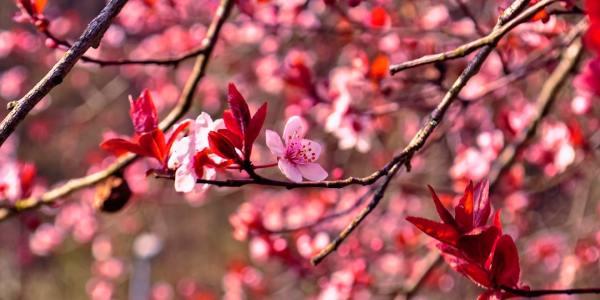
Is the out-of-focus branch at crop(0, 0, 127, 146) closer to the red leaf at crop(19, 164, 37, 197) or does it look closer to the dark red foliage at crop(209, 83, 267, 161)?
the dark red foliage at crop(209, 83, 267, 161)

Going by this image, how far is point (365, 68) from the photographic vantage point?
1.48 m

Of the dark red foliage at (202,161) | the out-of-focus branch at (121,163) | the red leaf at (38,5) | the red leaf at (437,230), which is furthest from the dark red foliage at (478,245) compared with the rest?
the red leaf at (38,5)

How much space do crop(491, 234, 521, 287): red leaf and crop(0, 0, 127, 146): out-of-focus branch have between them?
53 cm

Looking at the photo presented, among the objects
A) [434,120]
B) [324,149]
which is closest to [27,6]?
[434,120]

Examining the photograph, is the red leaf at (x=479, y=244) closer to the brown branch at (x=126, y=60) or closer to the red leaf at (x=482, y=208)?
the red leaf at (x=482, y=208)

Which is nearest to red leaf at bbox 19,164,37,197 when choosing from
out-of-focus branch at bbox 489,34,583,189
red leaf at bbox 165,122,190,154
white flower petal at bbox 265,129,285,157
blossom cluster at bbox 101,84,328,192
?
blossom cluster at bbox 101,84,328,192

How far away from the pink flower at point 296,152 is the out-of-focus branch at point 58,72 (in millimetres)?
241

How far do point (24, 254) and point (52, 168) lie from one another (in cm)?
234

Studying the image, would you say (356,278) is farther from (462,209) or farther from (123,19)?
(123,19)

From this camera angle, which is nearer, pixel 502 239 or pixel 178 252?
pixel 502 239

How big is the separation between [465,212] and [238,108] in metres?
0.30

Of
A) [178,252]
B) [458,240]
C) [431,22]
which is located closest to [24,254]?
[178,252]

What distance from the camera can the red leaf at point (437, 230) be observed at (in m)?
0.72

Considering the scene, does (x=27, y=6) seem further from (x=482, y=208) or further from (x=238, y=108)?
(x=482, y=208)
